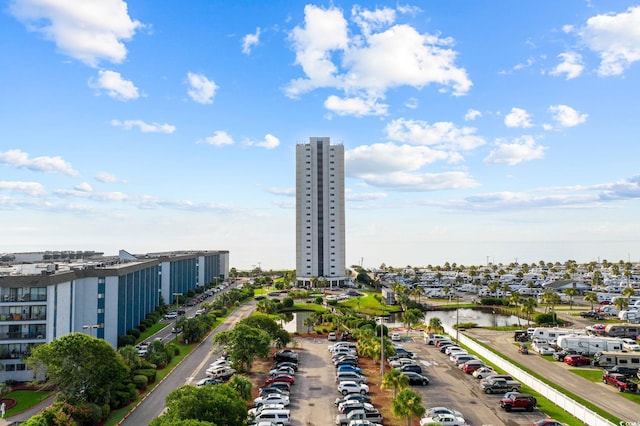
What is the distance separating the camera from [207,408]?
2689 centimetres

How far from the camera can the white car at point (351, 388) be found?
143 ft

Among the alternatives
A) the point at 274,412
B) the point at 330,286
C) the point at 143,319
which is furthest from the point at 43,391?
the point at 330,286

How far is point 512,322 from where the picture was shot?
9650cm

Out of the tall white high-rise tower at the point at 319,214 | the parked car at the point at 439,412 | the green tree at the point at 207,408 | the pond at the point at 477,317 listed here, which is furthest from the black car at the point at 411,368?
the tall white high-rise tower at the point at 319,214

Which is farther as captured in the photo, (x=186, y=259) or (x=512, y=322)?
(x=186, y=259)

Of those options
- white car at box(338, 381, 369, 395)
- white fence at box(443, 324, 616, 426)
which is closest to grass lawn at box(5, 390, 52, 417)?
white car at box(338, 381, 369, 395)

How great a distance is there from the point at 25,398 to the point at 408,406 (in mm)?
36645

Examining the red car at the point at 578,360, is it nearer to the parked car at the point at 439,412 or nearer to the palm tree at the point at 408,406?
the parked car at the point at 439,412

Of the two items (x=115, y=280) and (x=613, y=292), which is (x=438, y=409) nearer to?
(x=115, y=280)

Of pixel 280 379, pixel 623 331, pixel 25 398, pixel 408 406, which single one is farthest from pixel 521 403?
pixel 623 331

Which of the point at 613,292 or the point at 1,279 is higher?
the point at 1,279

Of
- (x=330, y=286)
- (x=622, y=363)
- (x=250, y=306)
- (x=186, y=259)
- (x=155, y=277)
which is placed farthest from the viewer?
(x=330, y=286)

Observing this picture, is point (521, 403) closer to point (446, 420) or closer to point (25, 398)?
point (446, 420)

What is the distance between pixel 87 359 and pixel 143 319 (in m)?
43.7
